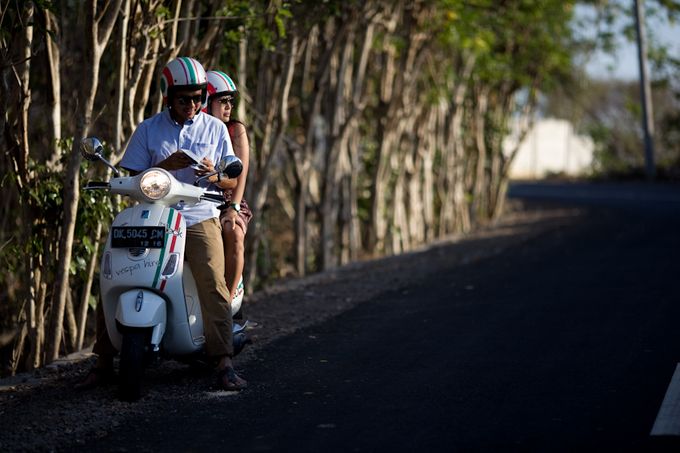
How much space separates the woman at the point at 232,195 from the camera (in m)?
6.68

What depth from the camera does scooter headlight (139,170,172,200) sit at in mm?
6027

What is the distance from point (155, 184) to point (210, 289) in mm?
727

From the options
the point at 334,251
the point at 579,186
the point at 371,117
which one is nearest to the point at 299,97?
the point at 334,251

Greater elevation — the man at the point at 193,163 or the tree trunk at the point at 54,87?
the tree trunk at the point at 54,87

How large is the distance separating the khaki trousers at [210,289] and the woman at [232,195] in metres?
0.20

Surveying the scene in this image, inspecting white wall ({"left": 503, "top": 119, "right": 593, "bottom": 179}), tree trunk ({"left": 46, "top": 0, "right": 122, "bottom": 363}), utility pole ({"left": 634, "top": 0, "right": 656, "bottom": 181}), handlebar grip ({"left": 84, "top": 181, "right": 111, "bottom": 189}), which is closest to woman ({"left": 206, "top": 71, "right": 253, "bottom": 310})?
handlebar grip ({"left": 84, "top": 181, "right": 111, "bottom": 189})

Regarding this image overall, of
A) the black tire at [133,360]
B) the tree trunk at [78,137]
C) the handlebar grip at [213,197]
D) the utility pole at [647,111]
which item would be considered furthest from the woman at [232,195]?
the utility pole at [647,111]

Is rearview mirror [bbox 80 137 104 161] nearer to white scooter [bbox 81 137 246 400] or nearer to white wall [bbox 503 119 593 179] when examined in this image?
white scooter [bbox 81 137 246 400]

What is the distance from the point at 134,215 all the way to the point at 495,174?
18.7 metres

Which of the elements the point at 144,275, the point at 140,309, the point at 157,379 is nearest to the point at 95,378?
the point at 157,379

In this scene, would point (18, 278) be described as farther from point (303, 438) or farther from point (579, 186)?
point (579, 186)

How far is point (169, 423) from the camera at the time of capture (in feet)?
18.6

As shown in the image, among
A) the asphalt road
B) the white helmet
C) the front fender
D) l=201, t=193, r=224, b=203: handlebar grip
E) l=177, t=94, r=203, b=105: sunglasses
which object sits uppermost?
the white helmet

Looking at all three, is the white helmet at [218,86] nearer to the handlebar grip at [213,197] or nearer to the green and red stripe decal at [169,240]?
the handlebar grip at [213,197]
